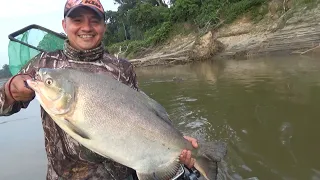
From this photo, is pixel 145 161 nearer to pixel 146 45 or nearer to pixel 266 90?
pixel 266 90

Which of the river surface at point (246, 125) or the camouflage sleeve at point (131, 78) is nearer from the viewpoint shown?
the camouflage sleeve at point (131, 78)

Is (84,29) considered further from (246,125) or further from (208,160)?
(246,125)

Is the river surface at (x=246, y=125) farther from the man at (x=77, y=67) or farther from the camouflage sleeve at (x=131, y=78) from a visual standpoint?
the man at (x=77, y=67)

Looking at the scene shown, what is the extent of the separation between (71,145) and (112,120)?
56cm

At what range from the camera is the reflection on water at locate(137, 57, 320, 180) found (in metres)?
5.54

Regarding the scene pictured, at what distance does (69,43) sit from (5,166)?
5.11m

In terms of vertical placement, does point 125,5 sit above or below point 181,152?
above

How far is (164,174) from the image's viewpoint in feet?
7.95

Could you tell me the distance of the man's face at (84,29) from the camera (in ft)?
8.68

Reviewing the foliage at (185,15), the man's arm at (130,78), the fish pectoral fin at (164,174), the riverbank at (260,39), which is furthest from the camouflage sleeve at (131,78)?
the foliage at (185,15)

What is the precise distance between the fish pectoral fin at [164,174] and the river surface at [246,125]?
307cm

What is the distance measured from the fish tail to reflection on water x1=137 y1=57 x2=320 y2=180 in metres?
2.84

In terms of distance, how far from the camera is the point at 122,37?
56875mm

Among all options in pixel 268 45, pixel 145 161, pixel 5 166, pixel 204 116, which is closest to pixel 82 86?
pixel 145 161
